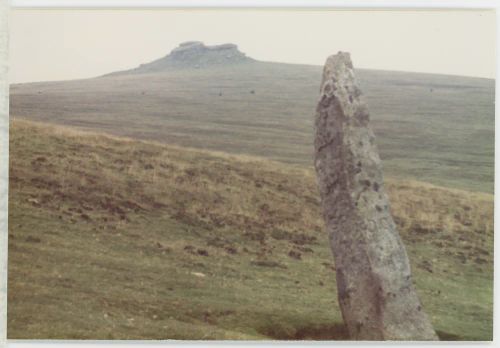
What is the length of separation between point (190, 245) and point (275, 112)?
3.84 meters

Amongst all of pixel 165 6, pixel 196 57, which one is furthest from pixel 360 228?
pixel 165 6

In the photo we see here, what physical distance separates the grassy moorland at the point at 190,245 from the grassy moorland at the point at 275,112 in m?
0.41

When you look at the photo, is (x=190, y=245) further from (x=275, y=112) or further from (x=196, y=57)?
(x=196, y=57)

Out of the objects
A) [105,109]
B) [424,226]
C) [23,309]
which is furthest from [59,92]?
[424,226]

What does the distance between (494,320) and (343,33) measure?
297 inches

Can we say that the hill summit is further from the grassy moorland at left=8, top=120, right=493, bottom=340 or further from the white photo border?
the grassy moorland at left=8, top=120, right=493, bottom=340

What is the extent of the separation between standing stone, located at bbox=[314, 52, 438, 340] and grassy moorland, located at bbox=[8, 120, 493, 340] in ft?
3.99

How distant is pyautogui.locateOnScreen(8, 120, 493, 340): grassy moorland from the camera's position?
15.3 metres

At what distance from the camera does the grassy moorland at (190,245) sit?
604 inches

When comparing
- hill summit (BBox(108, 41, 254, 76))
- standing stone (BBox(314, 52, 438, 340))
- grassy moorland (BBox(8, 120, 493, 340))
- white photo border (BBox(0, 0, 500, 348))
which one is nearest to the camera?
standing stone (BBox(314, 52, 438, 340))

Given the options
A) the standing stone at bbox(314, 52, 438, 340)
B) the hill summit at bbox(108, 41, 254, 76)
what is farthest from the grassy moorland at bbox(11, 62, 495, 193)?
the standing stone at bbox(314, 52, 438, 340)

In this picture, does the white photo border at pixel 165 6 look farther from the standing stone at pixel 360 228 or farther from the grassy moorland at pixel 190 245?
the standing stone at pixel 360 228

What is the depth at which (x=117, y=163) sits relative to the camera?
16.6 meters

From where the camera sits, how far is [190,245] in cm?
1634
